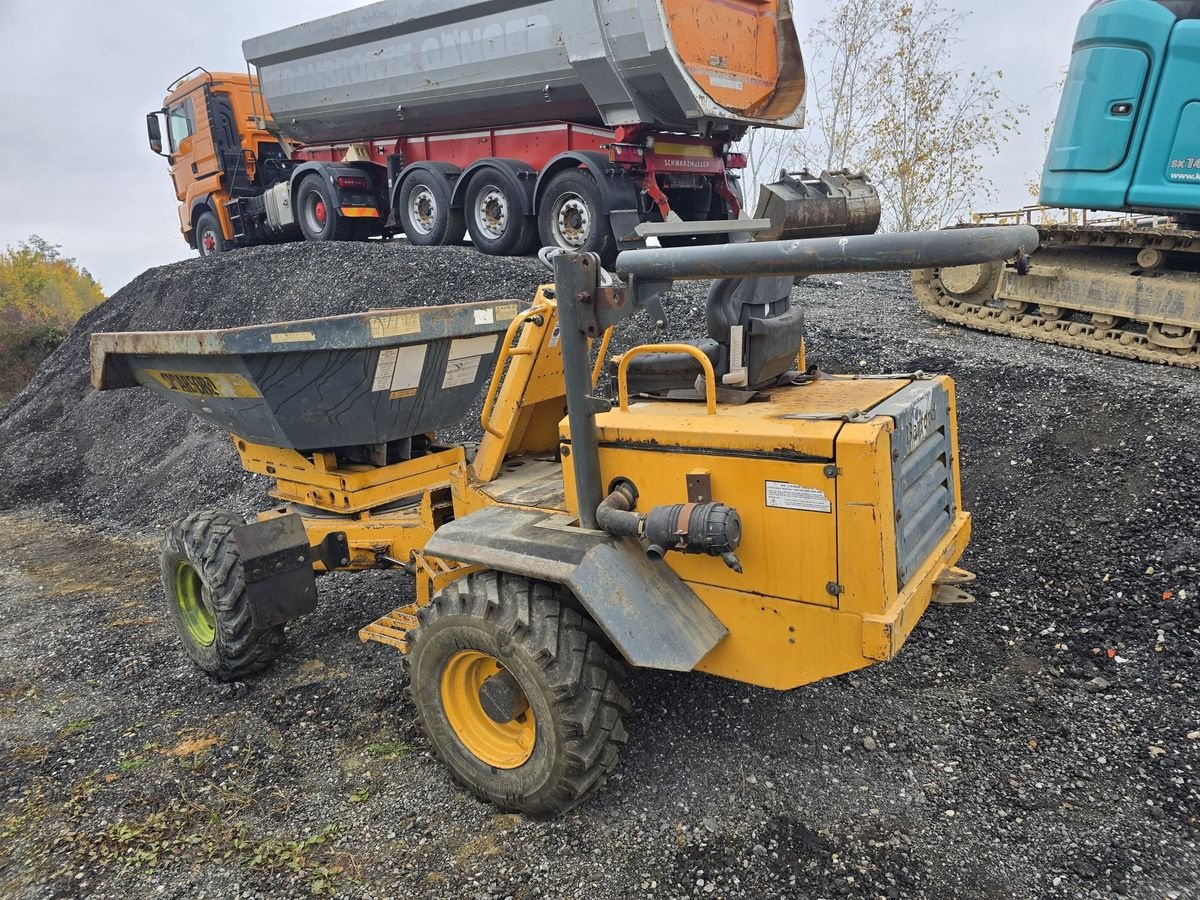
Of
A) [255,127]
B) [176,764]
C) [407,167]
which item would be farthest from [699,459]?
[255,127]

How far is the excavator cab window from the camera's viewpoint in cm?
1390

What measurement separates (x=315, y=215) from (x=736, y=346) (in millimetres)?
11362

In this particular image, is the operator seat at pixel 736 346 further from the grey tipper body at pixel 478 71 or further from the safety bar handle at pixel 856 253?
the grey tipper body at pixel 478 71

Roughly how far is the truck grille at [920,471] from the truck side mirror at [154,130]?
15.6m

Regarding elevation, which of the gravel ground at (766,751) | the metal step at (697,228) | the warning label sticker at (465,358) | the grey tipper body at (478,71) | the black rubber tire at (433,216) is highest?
the grey tipper body at (478,71)

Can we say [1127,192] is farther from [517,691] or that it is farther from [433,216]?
[433,216]

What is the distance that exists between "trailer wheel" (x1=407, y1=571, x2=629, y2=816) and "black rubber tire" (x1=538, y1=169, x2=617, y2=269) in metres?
6.41

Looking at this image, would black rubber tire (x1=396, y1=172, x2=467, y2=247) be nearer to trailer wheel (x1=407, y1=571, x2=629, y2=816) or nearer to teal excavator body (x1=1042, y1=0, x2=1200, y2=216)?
teal excavator body (x1=1042, y1=0, x2=1200, y2=216)

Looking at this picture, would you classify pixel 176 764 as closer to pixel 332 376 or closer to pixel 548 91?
pixel 332 376

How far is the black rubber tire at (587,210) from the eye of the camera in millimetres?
8969

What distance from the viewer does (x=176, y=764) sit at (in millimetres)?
3424

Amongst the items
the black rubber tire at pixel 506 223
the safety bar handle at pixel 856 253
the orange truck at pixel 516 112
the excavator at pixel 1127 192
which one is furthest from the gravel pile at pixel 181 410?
the safety bar handle at pixel 856 253

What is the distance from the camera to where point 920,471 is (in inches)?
115

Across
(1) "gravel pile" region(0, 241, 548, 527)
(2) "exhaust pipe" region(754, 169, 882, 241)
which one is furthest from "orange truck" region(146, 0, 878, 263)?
(2) "exhaust pipe" region(754, 169, 882, 241)
